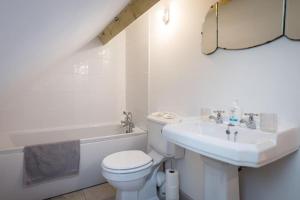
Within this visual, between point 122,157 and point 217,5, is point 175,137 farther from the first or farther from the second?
point 217,5

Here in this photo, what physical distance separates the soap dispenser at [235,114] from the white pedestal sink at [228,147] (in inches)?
2.4

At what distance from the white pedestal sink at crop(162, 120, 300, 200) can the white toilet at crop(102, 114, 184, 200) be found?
528 millimetres

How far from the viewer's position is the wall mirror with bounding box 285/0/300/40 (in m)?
1.04

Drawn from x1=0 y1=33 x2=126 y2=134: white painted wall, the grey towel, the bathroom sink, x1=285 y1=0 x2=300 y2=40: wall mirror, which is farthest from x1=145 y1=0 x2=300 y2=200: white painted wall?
the grey towel

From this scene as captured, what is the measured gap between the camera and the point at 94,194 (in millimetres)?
2100

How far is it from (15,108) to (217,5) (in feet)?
8.71

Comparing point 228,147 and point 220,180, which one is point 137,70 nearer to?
point 220,180

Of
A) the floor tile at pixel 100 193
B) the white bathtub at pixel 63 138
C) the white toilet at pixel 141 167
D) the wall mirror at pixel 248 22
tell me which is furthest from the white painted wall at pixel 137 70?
the wall mirror at pixel 248 22

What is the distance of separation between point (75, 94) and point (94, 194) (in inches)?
57.0

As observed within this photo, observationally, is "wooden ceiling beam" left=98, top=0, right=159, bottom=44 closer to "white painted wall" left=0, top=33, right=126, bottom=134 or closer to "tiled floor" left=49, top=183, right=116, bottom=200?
"white painted wall" left=0, top=33, right=126, bottom=134

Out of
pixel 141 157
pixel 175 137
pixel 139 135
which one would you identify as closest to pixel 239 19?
pixel 175 137

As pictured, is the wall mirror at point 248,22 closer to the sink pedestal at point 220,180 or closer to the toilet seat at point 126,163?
the sink pedestal at point 220,180

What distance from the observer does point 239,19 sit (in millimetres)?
1337

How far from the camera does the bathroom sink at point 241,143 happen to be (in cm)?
86
